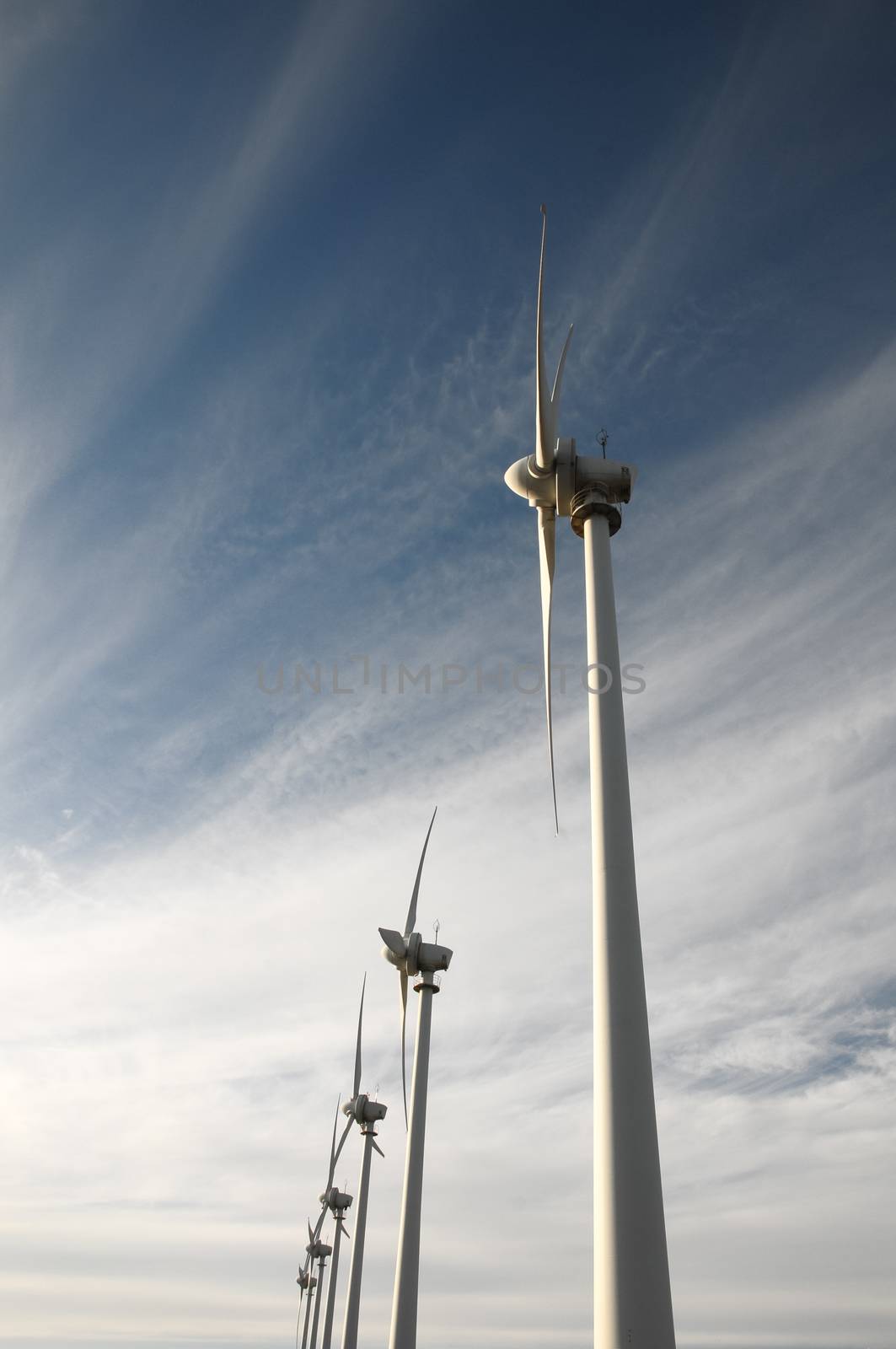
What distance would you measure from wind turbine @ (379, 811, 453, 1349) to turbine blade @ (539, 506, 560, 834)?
2428cm

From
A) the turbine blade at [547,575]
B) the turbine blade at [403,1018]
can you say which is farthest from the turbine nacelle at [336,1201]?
the turbine blade at [547,575]

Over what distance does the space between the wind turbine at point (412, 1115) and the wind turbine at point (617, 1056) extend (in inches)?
1114

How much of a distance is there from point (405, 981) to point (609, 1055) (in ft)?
117

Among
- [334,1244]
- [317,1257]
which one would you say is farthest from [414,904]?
[317,1257]

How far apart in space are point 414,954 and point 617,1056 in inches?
1379

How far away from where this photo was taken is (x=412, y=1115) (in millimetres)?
36625

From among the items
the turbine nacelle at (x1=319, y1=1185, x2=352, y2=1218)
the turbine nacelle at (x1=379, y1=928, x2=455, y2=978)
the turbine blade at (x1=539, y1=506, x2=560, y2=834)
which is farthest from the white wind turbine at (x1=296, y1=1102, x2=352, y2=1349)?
the turbine blade at (x1=539, y1=506, x2=560, y2=834)

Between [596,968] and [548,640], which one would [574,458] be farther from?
[596,968]

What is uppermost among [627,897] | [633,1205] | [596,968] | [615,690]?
[615,690]

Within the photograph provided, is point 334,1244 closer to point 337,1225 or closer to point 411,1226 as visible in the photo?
point 337,1225

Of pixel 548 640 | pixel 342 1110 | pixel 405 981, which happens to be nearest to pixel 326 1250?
pixel 342 1110

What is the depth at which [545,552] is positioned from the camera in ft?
66.1

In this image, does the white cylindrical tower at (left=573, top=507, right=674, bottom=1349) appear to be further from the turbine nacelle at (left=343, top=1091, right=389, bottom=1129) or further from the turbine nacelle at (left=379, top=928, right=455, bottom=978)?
the turbine nacelle at (left=343, top=1091, right=389, bottom=1129)

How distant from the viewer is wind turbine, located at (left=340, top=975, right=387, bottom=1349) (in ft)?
181
